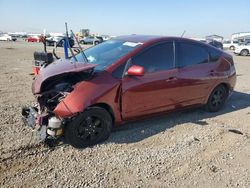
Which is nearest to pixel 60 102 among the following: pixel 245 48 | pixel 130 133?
pixel 130 133

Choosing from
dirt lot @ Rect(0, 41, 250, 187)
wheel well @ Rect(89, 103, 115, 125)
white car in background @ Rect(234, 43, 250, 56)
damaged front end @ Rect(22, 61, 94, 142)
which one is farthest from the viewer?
white car in background @ Rect(234, 43, 250, 56)

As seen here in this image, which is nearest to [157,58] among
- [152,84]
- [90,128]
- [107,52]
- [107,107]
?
[152,84]

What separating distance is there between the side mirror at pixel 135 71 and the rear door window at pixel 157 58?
0.71ft

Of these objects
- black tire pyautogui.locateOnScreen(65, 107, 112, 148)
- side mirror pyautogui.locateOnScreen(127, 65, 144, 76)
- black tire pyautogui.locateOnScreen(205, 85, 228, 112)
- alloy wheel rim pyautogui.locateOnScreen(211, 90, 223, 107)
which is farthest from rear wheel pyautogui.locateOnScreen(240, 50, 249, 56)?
black tire pyautogui.locateOnScreen(65, 107, 112, 148)

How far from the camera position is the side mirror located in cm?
462

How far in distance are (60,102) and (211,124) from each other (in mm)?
3076

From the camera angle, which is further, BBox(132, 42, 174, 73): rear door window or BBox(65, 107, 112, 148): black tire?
BBox(132, 42, 174, 73): rear door window

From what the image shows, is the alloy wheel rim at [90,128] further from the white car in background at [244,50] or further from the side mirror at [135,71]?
the white car in background at [244,50]

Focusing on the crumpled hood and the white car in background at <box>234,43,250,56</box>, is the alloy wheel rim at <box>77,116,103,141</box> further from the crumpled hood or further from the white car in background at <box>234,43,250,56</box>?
the white car in background at <box>234,43,250,56</box>

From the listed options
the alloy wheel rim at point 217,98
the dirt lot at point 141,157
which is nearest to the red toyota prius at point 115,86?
the dirt lot at point 141,157

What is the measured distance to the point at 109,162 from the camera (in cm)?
411

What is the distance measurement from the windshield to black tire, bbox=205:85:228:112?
237 cm

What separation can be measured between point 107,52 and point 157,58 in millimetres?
903

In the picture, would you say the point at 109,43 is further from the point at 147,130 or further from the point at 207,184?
the point at 207,184
